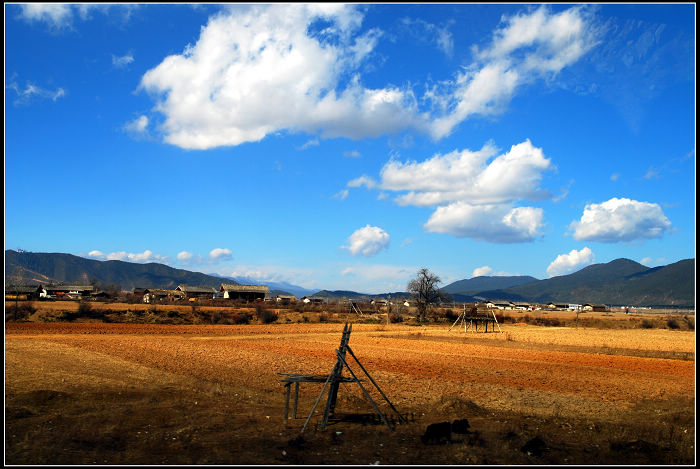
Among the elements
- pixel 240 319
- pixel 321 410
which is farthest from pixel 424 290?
pixel 321 410

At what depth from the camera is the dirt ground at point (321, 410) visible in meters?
9.39

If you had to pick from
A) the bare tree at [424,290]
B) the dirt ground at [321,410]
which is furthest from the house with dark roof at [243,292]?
the dirt ground at [321,410]

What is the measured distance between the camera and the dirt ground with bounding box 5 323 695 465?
370 inches

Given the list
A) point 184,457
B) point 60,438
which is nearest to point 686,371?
point 184,457

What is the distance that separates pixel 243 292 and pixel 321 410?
98035 mm

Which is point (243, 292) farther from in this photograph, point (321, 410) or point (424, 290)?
point (321, 410)

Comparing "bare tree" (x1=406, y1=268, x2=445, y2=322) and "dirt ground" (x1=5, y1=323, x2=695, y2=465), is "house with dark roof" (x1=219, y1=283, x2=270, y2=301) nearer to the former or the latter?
"bare tree" (x1=406, y1=268, x2=445, y2=322)

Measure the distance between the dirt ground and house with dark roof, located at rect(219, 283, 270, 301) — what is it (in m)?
81.9

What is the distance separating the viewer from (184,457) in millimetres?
8914

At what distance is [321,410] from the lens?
44.5ft

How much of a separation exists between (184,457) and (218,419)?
8.61 ft

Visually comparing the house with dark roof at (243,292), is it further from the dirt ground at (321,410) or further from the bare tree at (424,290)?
the dirt ground at (321,410)

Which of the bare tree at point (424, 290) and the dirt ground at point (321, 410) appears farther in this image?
the bare tree at point (424, 290)

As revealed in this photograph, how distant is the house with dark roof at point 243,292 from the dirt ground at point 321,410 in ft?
269
